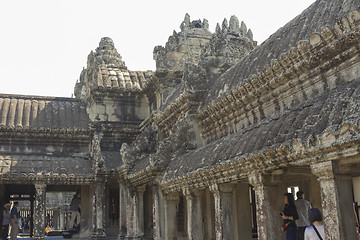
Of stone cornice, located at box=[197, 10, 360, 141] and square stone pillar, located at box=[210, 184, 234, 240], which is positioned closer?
stone cornice, located at box=[197, 10, 360, 141]

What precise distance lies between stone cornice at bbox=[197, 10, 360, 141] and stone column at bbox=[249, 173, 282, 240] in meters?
1.97

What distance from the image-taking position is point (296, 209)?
743 centimetres

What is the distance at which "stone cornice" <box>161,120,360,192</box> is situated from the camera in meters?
5.09

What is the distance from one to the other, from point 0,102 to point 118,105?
5.27 meters

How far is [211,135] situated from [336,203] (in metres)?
6.14

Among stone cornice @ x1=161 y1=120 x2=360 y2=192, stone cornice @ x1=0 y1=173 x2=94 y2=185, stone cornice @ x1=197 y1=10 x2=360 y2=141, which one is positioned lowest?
stone cornice @ x1=161 y1=120 x2=360 y2=192

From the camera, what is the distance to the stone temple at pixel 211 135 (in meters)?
6.07

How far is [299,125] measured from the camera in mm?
6387

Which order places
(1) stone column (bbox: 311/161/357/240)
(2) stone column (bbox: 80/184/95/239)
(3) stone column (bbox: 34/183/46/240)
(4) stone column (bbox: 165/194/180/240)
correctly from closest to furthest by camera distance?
(1) stone column (bbox: 311/161/357/240) < (4) stone column (bbox: 165/194/180/240) < (3) stone column (bbox: 34/183/46/240) < (2) stone column (bbox: 80/184/95/239)

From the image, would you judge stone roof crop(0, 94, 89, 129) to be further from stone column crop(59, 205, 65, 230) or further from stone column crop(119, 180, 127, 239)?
stone column crop(59, 205, 65, 230)

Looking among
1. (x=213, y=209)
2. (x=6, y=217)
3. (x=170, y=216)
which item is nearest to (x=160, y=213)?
(x=170, y=216)

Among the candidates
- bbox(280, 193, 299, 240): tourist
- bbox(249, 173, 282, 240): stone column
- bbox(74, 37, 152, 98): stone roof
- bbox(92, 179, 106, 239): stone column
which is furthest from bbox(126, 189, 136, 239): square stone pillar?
bbox(280, 193, 299, 240): tourist

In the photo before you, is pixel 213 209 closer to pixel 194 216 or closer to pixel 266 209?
pixel 194 216

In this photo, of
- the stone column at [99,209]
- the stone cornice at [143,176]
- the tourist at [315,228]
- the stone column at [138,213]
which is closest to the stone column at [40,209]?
the stone column at [99,209]
